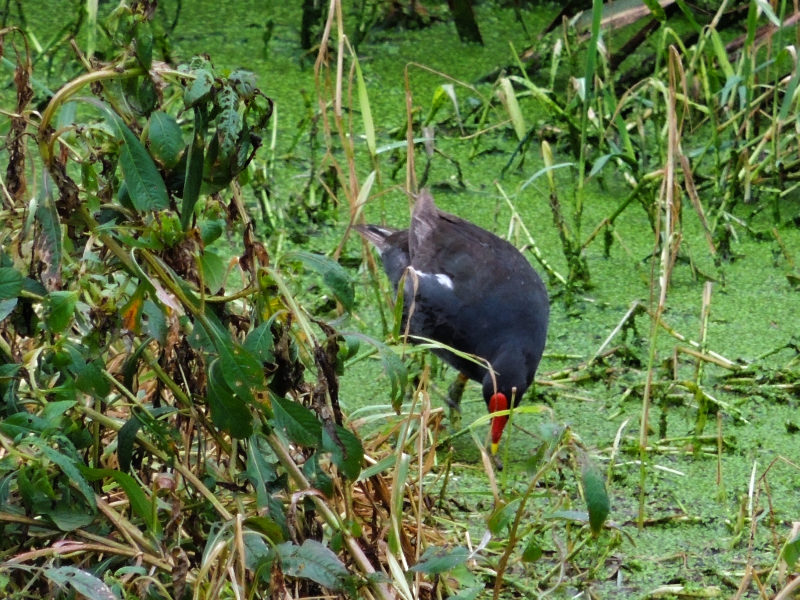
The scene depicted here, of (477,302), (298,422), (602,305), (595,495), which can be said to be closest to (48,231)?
(298,422)

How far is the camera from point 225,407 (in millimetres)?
1552

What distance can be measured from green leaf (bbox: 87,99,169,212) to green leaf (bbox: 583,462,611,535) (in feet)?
2.48

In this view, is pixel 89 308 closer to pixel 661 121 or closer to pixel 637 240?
pixel 637 240

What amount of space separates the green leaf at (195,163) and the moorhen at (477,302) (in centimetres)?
149

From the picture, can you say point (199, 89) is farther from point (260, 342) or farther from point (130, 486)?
point (130, 486)

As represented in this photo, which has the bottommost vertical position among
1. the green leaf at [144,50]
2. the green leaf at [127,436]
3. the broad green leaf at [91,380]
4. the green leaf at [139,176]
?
the green leaf at [127,436]

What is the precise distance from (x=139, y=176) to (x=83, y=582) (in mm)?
564

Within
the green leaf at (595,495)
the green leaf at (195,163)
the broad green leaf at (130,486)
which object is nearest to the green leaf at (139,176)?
the green leaf at (195,163)

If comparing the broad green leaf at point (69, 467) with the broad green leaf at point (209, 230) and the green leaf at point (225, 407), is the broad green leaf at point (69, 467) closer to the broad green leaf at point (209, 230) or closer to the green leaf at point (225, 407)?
the green leaf at point (225, 407)

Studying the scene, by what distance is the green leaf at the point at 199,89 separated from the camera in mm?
1423

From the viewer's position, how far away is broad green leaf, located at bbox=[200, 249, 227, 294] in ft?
5.48

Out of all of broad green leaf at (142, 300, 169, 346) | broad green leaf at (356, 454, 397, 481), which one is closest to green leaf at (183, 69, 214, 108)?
broad green leaf at (142, 300, 169, 346)

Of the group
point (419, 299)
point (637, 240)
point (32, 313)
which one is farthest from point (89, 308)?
point (637, 240)

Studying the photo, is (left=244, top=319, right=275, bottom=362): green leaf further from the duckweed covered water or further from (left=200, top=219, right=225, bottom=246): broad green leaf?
the duckweed covered water
